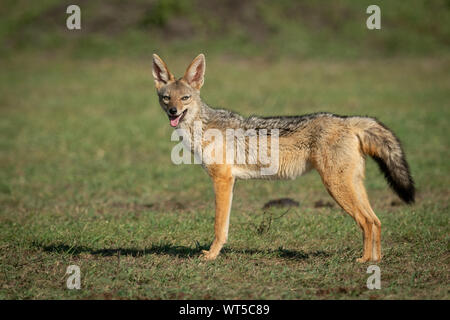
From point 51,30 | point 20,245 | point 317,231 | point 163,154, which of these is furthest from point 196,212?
point 51,30

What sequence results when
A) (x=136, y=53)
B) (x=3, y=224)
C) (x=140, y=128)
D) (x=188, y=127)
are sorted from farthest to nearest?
(x=136, y=53), (x=140, y=128), (x=3, y=224), (x=188, y=127)

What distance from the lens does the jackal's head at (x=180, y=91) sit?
755 centimetres

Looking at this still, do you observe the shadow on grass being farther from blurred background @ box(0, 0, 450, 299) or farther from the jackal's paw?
the jackal's paw

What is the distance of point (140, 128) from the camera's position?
57.9 feet

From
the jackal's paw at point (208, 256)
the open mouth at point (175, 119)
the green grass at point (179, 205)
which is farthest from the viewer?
the open mouth at point (175, 119)

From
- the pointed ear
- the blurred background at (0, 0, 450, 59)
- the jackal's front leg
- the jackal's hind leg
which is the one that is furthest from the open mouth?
the blurred background at (0, 0, 450, 59)

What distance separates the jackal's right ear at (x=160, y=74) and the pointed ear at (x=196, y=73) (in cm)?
23

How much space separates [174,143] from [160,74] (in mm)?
8022

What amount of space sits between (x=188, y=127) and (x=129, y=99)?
14.4 metres

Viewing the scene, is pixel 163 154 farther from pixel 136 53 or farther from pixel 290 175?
pixel 136 53

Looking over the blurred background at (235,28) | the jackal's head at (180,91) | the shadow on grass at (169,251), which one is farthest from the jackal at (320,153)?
the blurred background at (235,28)

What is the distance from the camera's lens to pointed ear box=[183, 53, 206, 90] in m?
7.77

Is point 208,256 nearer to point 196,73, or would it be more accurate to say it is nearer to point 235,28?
point 196,73

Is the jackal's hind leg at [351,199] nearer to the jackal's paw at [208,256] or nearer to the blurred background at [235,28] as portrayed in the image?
the jackal's paw at [208,256]
